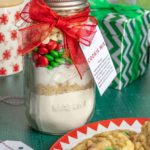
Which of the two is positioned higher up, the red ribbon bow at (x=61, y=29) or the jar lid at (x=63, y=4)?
the jar lid at (x=63, y=4)

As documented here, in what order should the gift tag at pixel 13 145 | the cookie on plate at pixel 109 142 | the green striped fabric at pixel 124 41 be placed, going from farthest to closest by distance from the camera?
the green striped fabric at pixel 124 41 < the gift tag at pixel 13 145 < the cookie on plate at pixel 109 142

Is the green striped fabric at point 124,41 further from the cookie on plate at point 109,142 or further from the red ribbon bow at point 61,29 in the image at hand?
the cookie on plate at point 109,142

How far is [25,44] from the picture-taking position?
605 millimetres

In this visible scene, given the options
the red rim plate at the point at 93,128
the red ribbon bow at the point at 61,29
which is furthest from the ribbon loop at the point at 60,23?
the red rim plate at the point at 93,128

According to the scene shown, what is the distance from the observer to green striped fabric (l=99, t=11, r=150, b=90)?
78 centimetres

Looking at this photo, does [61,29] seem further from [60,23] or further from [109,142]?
[109,142]

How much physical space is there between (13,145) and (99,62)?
180 mm

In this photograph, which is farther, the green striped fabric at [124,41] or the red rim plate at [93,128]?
the green striped fabric at [124,41]

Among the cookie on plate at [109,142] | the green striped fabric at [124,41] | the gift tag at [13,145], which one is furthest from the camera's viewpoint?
the green striped fabric at [124,41]

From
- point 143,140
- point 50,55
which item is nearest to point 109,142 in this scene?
point 143,140

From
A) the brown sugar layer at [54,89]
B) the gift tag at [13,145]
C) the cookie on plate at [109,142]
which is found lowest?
the gift tag at [13,145]

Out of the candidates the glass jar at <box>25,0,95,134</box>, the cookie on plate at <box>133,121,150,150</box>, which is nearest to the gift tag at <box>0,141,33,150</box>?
the glass jar at <box>25,0,95,134</box>

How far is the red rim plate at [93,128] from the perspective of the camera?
1.87 feet

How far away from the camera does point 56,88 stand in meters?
0.61
